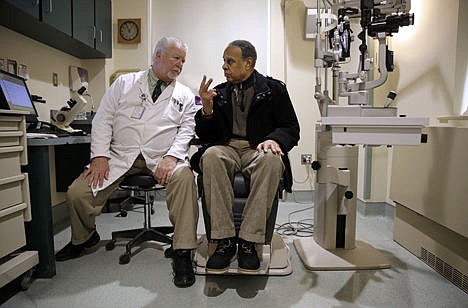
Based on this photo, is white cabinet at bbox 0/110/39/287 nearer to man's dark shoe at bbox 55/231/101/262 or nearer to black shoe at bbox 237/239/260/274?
man's dark shoe at bbox 55/231/101/262

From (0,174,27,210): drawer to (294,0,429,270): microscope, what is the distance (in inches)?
54.2

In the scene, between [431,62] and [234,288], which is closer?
[234,288]

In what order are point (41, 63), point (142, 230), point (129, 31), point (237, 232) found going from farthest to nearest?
point (129, 31)
point (41, 63)
point (142, 230)
point (237, 232)

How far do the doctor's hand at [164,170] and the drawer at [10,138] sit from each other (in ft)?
2.09

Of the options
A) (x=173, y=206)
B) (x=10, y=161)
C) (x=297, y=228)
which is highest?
(x=10, y=161)

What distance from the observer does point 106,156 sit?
188cm

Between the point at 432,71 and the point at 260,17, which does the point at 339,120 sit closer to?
the point at 432,71

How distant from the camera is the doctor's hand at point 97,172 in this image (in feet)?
5.96

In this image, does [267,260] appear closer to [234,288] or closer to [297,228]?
[234,288]

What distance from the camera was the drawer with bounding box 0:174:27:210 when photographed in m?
1.37

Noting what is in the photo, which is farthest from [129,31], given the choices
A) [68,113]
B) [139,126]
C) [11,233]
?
[11,233]

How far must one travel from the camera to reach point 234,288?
5.19ft

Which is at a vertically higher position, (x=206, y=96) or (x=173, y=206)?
(x=206, y=96)

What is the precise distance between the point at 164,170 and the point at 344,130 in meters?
0.91
